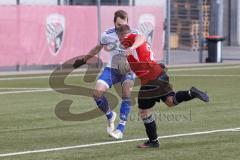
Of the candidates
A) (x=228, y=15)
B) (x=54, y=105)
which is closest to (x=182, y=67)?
(x=54, y=105)

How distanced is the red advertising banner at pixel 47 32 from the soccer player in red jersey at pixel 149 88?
17.2 metres

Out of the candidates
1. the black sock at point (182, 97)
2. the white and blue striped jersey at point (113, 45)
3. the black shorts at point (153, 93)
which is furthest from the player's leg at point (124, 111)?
the black sock at point (182, 97)

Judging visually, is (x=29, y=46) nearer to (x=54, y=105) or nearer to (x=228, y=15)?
(x=54, y=105)

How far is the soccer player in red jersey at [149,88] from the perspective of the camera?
36.8 feet

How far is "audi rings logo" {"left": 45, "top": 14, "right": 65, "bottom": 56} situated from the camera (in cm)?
2987

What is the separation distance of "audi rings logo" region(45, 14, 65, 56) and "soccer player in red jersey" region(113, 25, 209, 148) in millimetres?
18569

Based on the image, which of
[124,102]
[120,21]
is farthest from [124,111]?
[120,21]

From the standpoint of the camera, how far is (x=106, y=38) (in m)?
12.4

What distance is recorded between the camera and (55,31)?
3002cm

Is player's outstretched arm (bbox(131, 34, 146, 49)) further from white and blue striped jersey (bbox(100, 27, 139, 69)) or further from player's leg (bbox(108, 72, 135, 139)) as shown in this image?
player's leg (bbox(108, 72, 135, 139))

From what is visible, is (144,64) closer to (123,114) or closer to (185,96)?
(185,96)

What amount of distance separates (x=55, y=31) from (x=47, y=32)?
13.5 inches

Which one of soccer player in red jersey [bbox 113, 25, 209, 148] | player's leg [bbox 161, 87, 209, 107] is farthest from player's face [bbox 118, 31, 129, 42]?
player's leg [bbox 161, 87, 209, 107]

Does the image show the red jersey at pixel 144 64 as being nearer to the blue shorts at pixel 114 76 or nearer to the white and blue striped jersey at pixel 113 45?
the white and blue striped jersey at pixel 113 45
